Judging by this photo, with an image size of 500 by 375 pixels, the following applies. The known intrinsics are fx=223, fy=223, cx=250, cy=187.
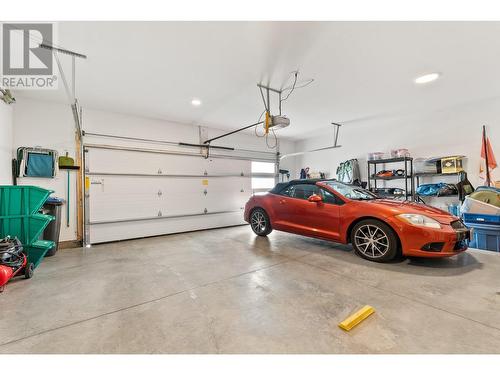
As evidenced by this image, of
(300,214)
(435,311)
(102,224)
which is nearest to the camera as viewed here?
(435,311)

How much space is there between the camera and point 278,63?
9.68 ft

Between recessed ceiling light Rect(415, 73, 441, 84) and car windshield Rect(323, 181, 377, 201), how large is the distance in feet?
6.35

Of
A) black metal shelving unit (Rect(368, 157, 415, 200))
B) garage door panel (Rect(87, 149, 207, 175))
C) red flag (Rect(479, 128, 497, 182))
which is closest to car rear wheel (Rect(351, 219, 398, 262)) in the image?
black metal shelving unit (Rect(368, 157, 415, 200))

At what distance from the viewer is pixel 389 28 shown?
2301 millimetres

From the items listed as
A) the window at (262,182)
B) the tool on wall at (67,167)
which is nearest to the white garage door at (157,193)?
the tool on wall at (67,167)

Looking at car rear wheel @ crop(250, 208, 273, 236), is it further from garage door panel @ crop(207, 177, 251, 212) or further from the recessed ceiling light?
the recessed ceiling light

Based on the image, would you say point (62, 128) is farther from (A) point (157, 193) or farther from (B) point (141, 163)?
(A) point (157, 193)

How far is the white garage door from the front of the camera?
470 cm

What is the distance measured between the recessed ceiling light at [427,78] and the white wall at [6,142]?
6412 millimetres

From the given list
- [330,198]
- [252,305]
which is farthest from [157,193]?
[252,305]

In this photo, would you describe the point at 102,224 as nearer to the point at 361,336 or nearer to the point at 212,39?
the point at 212,39

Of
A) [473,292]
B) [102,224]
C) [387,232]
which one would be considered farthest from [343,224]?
[102,224]

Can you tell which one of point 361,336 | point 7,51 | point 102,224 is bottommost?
point 361,336
